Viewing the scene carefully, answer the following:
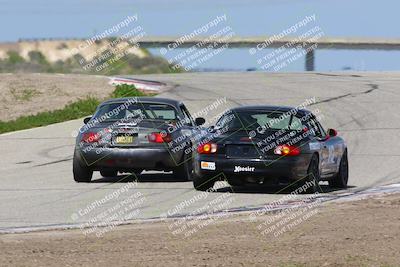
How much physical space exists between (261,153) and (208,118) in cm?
1531

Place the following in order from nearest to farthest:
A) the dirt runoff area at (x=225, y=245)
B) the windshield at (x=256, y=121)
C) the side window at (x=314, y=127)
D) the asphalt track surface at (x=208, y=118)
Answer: the dirt runoff area at (x=225, y=245) < the asphalt track surface at (x=208, y=118) < the windshield at (x=256, y=121) < the side window at (x=314, y=127)

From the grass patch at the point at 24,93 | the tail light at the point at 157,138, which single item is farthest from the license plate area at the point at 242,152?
the grass patch at the point at 24,93

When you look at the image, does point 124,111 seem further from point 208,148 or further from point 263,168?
point 263,168

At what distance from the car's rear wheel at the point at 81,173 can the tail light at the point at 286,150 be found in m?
3.41

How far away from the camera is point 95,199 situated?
1566cm

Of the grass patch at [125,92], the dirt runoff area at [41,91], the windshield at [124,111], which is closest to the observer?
the windshield at [124,111]

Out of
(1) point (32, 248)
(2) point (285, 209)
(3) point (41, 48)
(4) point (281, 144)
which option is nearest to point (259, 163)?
(4) point (281, 144)

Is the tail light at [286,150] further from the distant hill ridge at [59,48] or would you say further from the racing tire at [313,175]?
the distant hill ridge at [59,48]

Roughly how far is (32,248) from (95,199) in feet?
15.8

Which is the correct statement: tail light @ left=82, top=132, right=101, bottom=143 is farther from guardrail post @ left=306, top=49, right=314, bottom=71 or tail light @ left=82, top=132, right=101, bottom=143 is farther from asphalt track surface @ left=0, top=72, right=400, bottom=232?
guardrail post @ left=306, top=49, right=314, bottom=71

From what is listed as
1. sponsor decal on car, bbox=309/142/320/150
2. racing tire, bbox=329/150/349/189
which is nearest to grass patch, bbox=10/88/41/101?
racing tire, bbox=329/150/349/189

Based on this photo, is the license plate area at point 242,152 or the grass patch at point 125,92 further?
the grass patch at point 125,92

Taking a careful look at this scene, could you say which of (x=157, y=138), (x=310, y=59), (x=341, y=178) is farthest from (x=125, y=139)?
(x=310, y=59)

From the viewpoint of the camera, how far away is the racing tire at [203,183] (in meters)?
16.5
